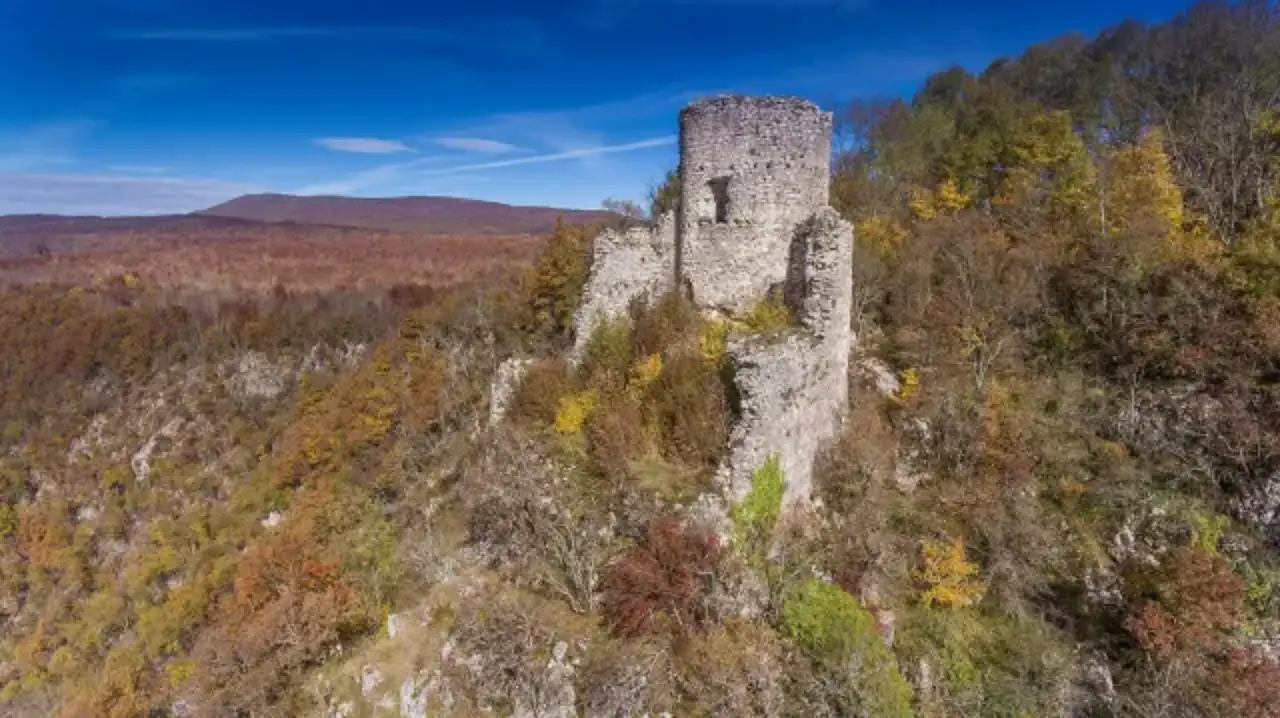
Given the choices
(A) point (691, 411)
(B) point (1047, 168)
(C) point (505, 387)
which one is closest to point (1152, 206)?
(B) point (1047, 168)

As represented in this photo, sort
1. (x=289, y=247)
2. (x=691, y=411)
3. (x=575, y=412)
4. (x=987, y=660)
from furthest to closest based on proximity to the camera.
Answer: (x=289, y=247) → (x=575, y=412) → (x=691, y=411) → (x=987, y=660)

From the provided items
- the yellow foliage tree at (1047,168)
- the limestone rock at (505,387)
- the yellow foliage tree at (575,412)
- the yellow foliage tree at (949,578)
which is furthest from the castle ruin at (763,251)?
the yellow foliage tree at (1047,168)

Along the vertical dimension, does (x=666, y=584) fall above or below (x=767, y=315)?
below

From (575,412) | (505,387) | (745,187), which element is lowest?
(575,412)

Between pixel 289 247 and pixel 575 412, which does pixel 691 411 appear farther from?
pixel 289 247

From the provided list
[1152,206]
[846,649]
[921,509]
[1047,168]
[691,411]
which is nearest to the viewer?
[846,649]

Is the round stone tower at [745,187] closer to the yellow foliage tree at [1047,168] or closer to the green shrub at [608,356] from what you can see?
the green shrub at [608,356]

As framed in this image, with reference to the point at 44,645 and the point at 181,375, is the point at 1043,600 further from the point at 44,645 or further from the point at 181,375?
the point at 181,375

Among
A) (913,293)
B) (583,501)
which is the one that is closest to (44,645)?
(583,501)
